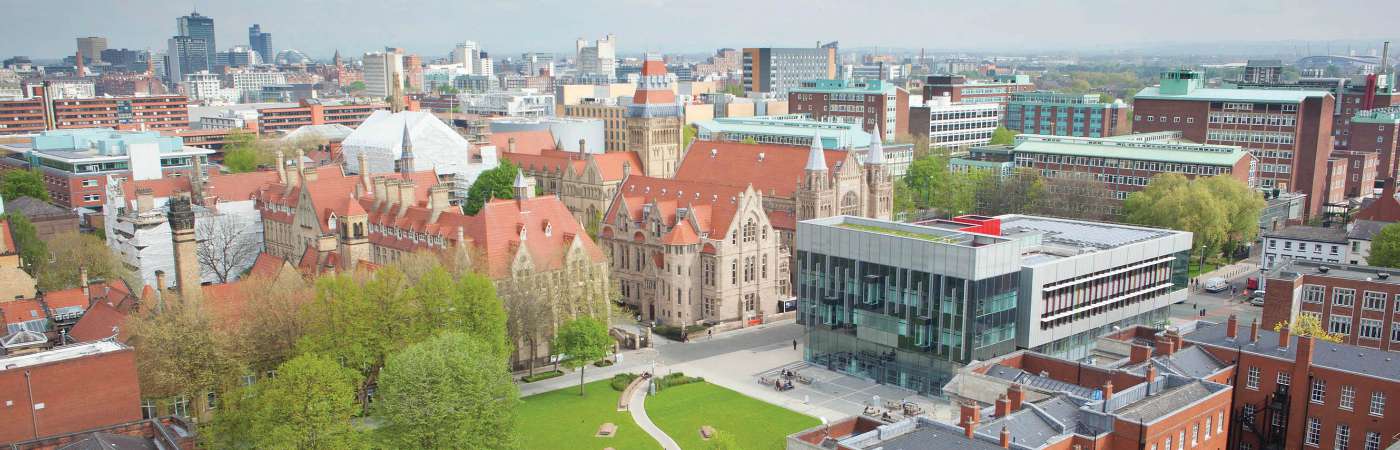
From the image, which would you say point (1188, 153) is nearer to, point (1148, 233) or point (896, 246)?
point (1148, 233)

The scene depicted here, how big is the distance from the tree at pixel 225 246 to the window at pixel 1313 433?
290ft

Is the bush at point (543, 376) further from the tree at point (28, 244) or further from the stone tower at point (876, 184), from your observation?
the tree at point (28, 244)

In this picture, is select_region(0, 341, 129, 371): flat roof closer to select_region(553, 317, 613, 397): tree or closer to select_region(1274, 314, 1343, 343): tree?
select_region(553, 317, 613, 397): tree

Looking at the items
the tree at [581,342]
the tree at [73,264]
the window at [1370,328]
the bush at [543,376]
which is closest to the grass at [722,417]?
the tree at [581,342]

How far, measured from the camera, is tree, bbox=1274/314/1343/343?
6875 cm

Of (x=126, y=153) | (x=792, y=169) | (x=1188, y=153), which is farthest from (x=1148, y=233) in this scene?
(x=126, y=153)

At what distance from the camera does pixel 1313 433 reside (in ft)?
181

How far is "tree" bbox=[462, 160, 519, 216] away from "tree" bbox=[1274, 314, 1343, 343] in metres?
77.7

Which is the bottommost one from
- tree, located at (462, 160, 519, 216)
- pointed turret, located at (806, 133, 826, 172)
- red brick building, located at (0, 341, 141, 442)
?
red brick building, located at (0, 341, 141, 442)

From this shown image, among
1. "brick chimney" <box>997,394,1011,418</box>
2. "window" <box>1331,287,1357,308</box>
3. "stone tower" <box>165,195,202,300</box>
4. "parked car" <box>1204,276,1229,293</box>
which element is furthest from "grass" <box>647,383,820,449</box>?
"parked car" <box>1204,276,1229,293</box>

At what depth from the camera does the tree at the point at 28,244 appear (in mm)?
91125

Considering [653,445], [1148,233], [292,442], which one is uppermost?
[1148,233]

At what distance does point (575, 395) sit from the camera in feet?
236

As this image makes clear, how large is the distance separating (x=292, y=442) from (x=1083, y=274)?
52.7m
